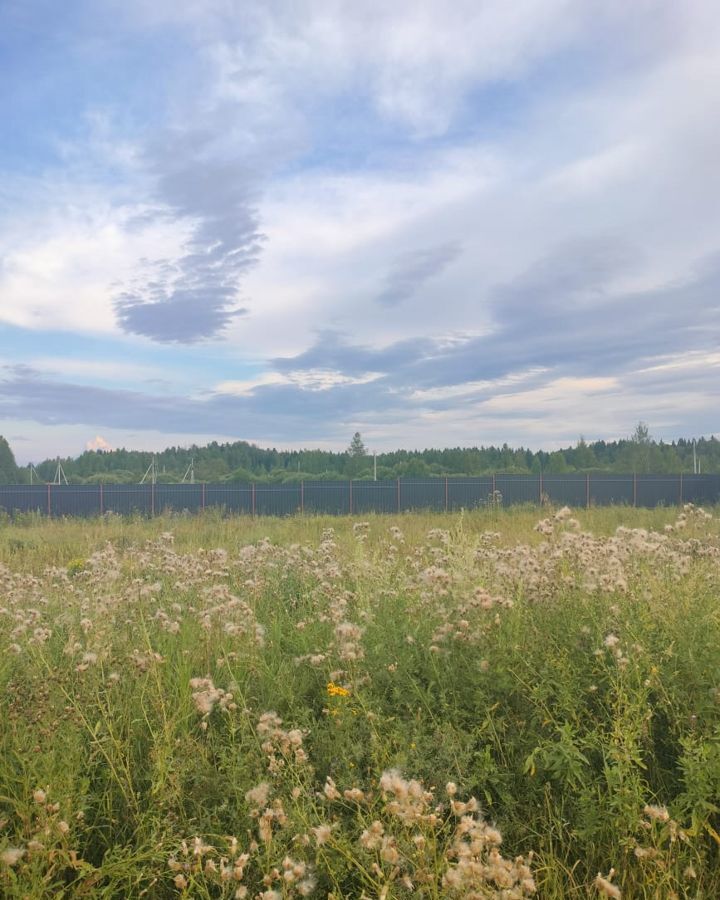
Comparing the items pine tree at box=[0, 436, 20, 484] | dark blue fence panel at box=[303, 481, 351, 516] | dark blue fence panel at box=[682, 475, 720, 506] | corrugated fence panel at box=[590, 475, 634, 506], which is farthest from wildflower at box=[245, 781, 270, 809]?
pine tree at box=[0, 436, 20, 484]

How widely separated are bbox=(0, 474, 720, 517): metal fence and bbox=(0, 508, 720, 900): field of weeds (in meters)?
25.4

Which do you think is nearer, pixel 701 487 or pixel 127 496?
pixel 127 496

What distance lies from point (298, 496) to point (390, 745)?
29894 millimetres

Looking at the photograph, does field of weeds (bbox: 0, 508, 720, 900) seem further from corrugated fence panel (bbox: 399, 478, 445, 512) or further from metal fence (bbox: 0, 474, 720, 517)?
corrugated fence panel (bbox: 399, 478, 445, 512)

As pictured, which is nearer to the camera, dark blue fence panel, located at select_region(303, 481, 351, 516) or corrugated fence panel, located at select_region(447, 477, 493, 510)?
dark blue fence panel, located at select_region(303, 481, 351, 516)

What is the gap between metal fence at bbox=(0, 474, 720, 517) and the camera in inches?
1267

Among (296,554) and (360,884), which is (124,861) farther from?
(296,554)

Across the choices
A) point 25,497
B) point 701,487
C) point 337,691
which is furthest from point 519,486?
point 337,691

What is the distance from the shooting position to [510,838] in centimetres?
346

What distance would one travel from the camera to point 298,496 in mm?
33344

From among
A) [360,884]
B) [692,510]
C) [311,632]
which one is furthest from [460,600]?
[692,510]

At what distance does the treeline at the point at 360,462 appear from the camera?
57.8 meters

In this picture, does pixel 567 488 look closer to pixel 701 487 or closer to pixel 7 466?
pixel 701 487

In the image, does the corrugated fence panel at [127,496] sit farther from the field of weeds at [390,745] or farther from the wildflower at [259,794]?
the wildflower at [259,794]
